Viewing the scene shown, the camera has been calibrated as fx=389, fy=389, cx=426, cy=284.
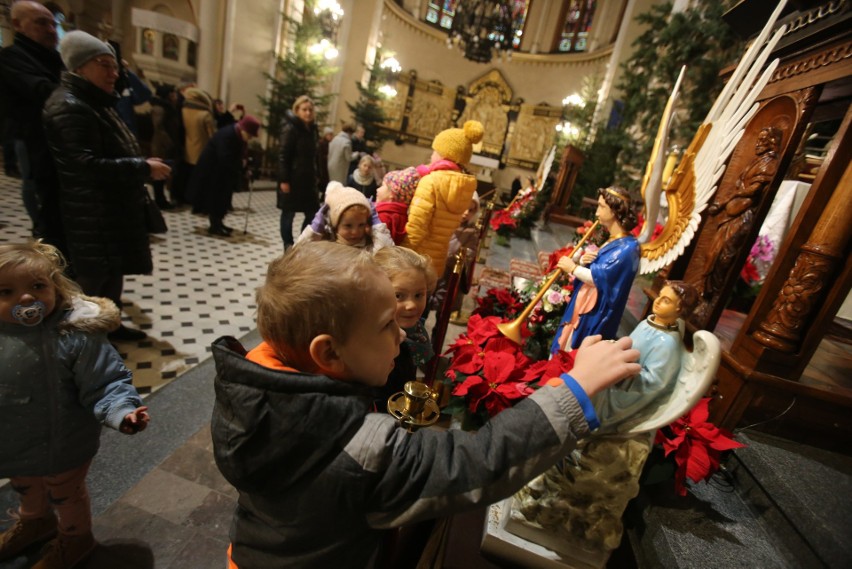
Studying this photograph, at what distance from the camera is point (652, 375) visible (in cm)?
120

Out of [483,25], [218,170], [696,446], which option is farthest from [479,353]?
[483,25]

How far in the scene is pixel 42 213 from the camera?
247cm

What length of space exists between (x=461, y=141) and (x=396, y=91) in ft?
52.5

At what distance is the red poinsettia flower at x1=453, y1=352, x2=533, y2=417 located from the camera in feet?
4.97

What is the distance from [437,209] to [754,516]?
2.17 metres

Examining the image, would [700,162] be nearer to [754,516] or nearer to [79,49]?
[754,516]

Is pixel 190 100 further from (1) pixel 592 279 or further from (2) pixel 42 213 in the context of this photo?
(1) pixel 592 279

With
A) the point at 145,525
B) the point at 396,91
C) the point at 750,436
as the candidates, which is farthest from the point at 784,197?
the point at 396,91

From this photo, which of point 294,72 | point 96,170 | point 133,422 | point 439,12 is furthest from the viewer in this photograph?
point 439,12

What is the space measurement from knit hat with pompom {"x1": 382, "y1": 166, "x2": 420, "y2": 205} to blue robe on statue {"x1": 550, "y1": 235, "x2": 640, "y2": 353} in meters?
1.33

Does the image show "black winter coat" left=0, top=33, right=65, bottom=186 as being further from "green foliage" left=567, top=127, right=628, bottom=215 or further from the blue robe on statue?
"green foliage" left=567, top=127, right=628, bottom=215

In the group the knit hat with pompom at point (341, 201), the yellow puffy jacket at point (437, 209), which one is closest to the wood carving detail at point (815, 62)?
the yellow puffy jacket at point (437, 209)

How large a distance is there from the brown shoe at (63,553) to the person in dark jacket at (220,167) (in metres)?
4.78

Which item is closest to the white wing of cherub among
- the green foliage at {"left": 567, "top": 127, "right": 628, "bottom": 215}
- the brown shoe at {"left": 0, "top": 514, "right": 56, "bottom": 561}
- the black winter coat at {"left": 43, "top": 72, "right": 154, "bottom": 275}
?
the brown shoe at {"left": 0, "top": 514, "right": 56, "bottom": 561}
